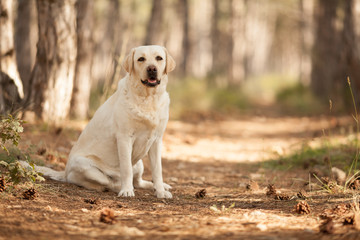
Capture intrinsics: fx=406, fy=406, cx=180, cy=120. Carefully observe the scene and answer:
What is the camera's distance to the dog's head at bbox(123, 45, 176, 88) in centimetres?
429

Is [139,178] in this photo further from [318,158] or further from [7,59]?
[7,59]

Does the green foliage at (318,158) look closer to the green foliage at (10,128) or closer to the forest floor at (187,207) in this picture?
the forest floor at (187,207)

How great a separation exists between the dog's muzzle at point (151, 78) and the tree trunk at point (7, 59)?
9.72 feet

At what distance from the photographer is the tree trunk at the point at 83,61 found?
843 cm

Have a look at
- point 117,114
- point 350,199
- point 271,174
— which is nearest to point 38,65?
point 117,114

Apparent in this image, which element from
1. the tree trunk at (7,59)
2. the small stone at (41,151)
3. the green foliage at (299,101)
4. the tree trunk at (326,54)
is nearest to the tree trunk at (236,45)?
the green foliage at (299,101)

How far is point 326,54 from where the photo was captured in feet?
53.5

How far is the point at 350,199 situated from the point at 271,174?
6.90 feet

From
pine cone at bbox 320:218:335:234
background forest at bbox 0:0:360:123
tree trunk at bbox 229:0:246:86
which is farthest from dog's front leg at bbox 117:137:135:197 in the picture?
tree trunk at bbox 229:0:246:86

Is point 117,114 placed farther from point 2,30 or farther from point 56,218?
point 2,30

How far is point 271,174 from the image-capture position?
236 inches

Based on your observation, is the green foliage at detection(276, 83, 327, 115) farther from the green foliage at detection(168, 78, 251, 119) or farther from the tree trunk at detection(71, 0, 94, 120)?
the tree trunk at detection(71, 0, 94, 120)

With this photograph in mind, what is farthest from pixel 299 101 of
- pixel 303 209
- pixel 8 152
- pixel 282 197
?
pixel 8 152

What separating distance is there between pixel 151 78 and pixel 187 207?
1.39 m
